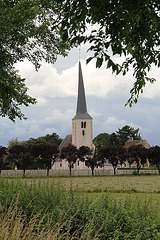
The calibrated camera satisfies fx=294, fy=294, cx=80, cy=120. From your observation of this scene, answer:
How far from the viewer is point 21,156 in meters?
50.4

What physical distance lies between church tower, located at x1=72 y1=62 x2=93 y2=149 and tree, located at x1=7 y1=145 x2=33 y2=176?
2464 cm

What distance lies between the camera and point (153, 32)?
25.5ft

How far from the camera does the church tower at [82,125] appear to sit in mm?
75688

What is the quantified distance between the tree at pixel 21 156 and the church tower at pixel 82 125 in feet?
80.9

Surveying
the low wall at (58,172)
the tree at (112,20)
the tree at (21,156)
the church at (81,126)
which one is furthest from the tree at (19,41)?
the church at (81,126)

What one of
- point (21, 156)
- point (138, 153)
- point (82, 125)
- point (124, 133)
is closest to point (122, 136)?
point (124, 133)

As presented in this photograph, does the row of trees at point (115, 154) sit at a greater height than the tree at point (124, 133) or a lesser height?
lesser

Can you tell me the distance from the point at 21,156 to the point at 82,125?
99.4 feet

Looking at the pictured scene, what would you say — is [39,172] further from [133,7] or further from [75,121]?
[133,7]

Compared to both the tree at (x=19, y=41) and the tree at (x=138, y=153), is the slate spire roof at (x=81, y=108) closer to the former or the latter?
the tree at (x=138, y=153)

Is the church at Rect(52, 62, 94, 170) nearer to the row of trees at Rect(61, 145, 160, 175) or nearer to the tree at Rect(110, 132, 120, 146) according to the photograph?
the tree at Rect(110, 132, 120, 146)

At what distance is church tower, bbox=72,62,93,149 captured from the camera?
75.7m

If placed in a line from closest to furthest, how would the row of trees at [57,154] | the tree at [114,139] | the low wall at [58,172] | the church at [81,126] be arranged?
the row of trees at [57,154] < the low wall at [58,172] < the church at [81,126] < the tree at [114,139]

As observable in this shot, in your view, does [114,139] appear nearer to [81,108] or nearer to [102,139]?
[102,139]
